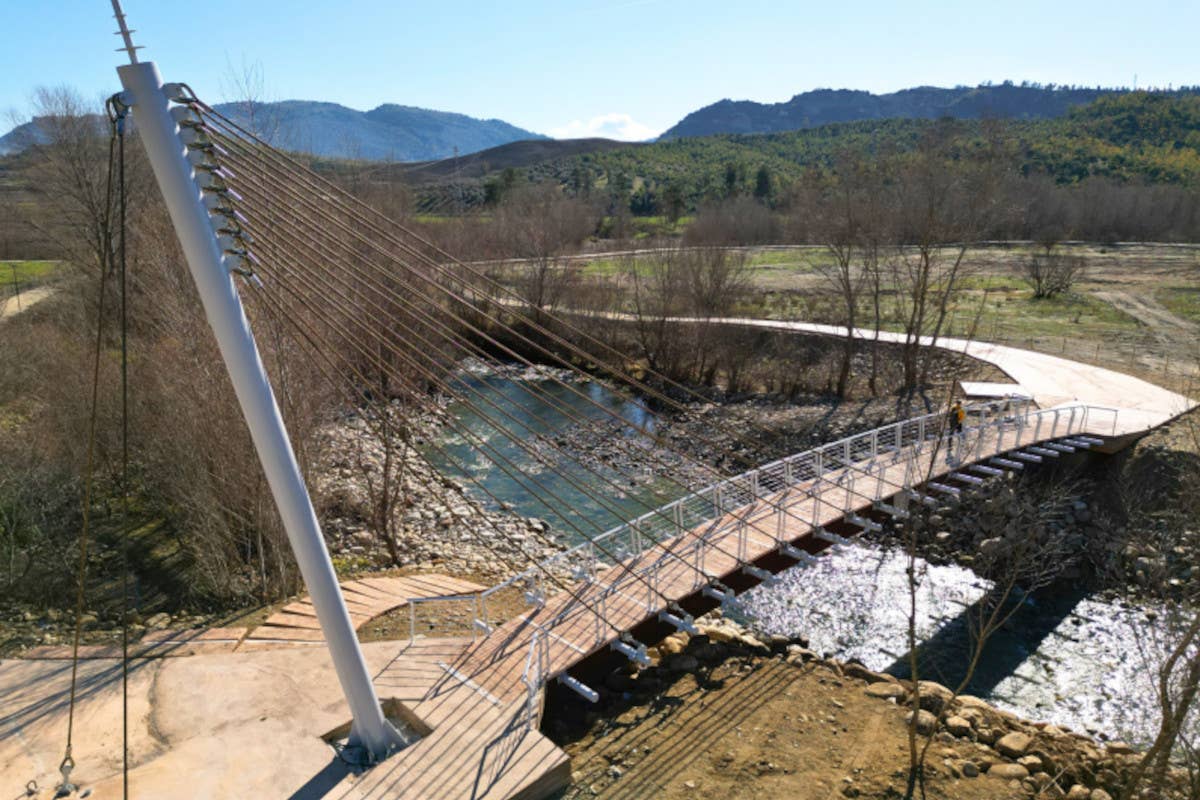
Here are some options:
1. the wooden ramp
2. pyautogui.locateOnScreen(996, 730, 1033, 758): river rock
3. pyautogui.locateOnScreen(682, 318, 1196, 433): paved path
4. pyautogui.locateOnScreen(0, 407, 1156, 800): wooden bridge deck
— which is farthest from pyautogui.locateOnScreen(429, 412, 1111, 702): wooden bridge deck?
pyautogui.locateOnScreen(682, 318, 1196, 433): paved path

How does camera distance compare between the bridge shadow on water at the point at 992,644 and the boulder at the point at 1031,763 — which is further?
the bridge shadow on water at the point at 992,644

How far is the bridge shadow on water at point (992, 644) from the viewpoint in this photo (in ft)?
41.7

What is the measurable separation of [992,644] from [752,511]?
5.15m

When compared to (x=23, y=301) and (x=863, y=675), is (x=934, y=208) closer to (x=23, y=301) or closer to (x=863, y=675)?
(x=863, y=675)

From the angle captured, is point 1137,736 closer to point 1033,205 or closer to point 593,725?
point 593,725

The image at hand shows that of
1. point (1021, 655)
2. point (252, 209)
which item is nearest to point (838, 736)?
point (1021, 655)

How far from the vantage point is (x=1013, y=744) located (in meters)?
9.18

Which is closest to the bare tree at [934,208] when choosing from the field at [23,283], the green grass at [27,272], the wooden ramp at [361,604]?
the wooden ramp at [361,604]

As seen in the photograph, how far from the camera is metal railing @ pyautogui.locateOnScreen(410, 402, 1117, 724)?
959cm

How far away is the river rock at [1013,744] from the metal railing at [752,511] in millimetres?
3254

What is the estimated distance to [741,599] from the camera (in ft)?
48.3

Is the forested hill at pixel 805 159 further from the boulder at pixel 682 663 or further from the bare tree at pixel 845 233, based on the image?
the boulder at pixel 682 663

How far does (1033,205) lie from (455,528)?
48673 millimetres

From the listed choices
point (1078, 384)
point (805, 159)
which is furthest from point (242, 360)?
point (805, 159)
